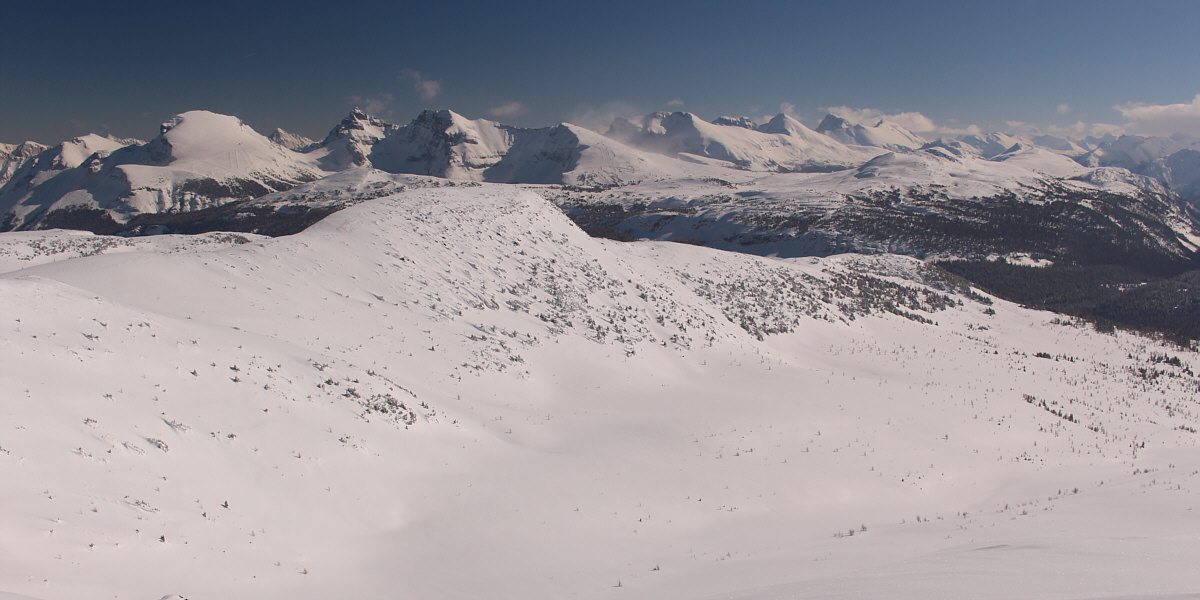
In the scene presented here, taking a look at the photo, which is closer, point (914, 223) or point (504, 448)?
point (504, 448)

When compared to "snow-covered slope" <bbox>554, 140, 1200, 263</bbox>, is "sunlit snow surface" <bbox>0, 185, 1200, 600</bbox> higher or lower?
lower

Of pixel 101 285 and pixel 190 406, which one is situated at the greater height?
pixel 101 285

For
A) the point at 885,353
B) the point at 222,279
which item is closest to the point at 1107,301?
the point at 885,353

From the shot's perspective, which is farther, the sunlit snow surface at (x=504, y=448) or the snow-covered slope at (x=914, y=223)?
the snow-covered slope at (x=914, y=223)

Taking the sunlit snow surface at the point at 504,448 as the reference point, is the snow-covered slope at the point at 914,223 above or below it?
above

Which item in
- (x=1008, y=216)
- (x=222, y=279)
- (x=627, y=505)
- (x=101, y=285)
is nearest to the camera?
(x=627, y=505)

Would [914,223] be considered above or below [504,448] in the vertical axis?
above

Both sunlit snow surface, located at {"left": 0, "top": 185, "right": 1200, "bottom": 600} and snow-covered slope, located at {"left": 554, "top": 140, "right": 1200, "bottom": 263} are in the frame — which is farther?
snow-covered slope, located at {"left": 554, "top": 140, "right": 1200, "bottom": 263}

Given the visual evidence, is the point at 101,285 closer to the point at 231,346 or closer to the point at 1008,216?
the point at 231,346
